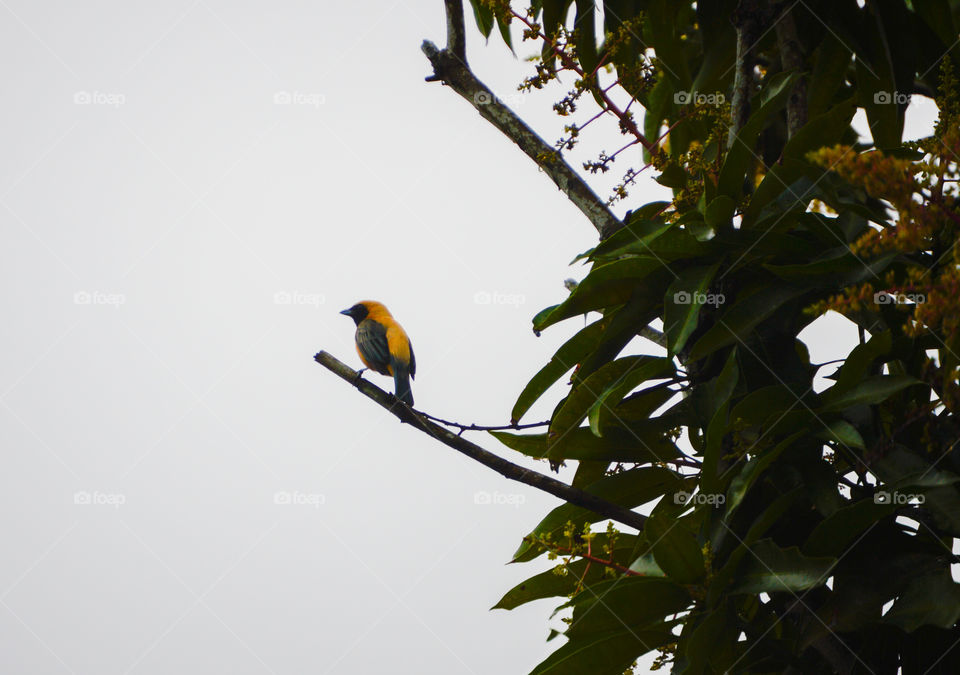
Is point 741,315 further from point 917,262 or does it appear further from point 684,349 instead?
point 917,262

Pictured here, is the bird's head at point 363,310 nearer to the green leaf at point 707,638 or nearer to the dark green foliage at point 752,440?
the dark green foliage at point 752,440

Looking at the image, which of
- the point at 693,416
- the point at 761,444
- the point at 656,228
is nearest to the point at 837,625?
the point at 761,444

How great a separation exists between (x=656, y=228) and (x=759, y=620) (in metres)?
0.89

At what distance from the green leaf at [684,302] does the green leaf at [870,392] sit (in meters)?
0.31

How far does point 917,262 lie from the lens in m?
1.64

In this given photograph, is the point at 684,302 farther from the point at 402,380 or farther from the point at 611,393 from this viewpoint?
the point at 402,380

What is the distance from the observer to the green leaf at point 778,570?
4.81ft

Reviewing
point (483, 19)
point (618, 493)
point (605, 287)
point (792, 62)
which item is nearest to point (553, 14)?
point (483, 19)

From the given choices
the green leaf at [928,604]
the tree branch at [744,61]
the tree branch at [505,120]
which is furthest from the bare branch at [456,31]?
the green leaf at [928,604]

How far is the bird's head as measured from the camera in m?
4.89

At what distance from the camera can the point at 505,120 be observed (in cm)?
234

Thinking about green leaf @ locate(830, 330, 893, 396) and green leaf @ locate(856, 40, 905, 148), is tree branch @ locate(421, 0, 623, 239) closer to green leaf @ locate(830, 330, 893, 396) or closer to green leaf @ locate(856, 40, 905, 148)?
green leaf @ locate(830, 330, 893, 396)

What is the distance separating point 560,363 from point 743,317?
0.47 m

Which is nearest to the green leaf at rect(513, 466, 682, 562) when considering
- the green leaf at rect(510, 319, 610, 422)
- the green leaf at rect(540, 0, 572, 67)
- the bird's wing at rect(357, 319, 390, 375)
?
the green leaf at rect(510, 319, 610, 422)
